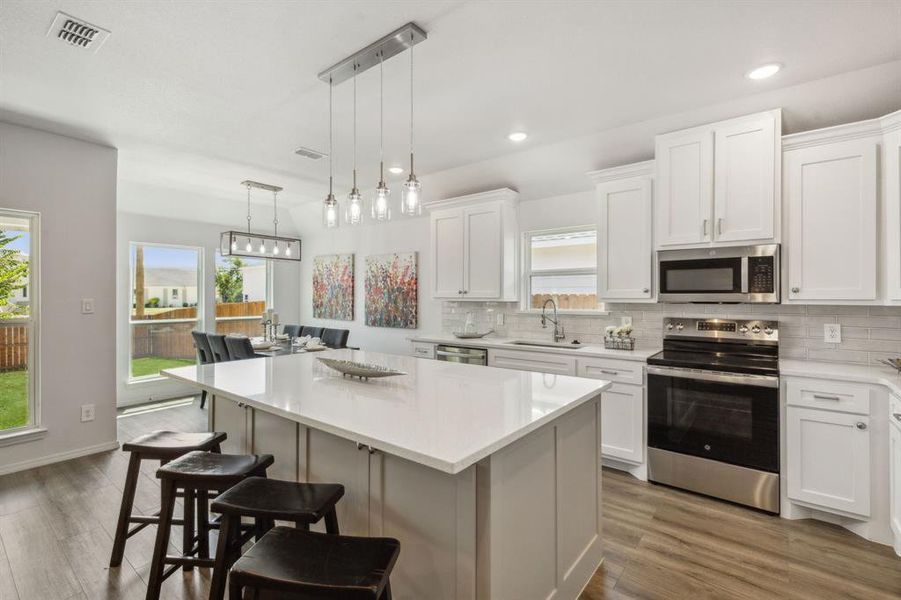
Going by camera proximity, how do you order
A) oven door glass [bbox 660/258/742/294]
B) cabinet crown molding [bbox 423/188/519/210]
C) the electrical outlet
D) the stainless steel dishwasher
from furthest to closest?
cabinet crown molding [bbox 423/188/519/210], the stainless steel dishwasher, oven door glass [bbox 660/258/742/294], the electrical outlet

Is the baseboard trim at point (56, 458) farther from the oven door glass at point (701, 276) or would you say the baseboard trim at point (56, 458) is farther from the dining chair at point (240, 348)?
the oven door glass at point (701, 276)

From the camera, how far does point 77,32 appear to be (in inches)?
84.3

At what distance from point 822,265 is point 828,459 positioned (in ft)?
3.83

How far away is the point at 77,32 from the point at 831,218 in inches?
170

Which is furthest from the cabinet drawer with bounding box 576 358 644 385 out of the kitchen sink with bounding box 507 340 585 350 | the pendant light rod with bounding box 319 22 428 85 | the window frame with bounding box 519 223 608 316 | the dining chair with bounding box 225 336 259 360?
the dining chair with bounding box 225 336 259 360

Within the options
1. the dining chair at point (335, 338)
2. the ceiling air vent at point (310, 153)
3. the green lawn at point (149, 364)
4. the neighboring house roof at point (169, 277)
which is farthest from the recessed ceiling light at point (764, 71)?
the green lawn at point (149, 364)

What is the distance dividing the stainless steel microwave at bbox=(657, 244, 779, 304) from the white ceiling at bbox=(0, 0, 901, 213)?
3.05ft

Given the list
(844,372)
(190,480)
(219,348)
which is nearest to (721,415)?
(844,372)

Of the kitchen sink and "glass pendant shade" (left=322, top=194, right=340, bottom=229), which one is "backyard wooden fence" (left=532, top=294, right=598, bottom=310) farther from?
→ "glass pendant shade" (left=322, top=194, right=340, bottom=229)

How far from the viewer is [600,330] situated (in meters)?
4.01

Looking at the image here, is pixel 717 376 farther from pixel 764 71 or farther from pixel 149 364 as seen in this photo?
pixel 149 364

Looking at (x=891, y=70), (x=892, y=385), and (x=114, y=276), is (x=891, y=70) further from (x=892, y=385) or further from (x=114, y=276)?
(x=114, y=276)

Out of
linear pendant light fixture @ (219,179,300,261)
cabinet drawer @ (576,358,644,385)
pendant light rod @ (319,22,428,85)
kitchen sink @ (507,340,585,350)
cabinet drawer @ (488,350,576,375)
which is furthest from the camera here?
linear pendant light fixture @ (219,179,300,261)

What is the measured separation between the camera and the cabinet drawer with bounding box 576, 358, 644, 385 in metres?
3.19
